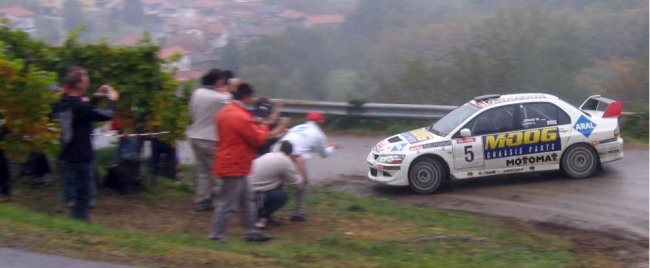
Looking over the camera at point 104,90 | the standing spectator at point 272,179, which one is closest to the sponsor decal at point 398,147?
the standing spectator at point 272,179

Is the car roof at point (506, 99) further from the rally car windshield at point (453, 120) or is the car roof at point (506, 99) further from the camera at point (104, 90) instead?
the camera at point (104, 90)

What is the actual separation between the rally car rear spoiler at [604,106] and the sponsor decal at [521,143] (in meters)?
1.17

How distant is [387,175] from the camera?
42.7 feet

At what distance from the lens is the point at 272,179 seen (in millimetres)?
9992

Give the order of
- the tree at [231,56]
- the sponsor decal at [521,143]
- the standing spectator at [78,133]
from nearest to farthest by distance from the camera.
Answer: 1. the standing spectator at [78,133]
2. the sponsor decal at [521,143]
3. the tree at [231,56]

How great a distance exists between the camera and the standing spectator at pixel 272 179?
9906 mm

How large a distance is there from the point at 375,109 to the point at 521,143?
5.60 m

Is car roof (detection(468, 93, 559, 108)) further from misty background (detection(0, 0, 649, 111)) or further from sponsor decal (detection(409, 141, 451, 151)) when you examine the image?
misty background (detection(0, 0, 649, 111))

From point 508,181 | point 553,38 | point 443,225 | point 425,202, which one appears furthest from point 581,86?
point 443,225

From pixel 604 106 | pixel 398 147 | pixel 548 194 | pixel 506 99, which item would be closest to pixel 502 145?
pixel 506 99

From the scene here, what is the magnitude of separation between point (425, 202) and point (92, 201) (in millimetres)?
4614

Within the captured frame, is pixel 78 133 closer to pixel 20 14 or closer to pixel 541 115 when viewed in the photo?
pixel 541 115

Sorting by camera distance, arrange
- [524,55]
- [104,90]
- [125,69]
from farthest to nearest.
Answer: [524,55] < [125,69] < [104,90]

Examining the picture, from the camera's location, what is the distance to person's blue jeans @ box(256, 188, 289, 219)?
10000 millimetres
